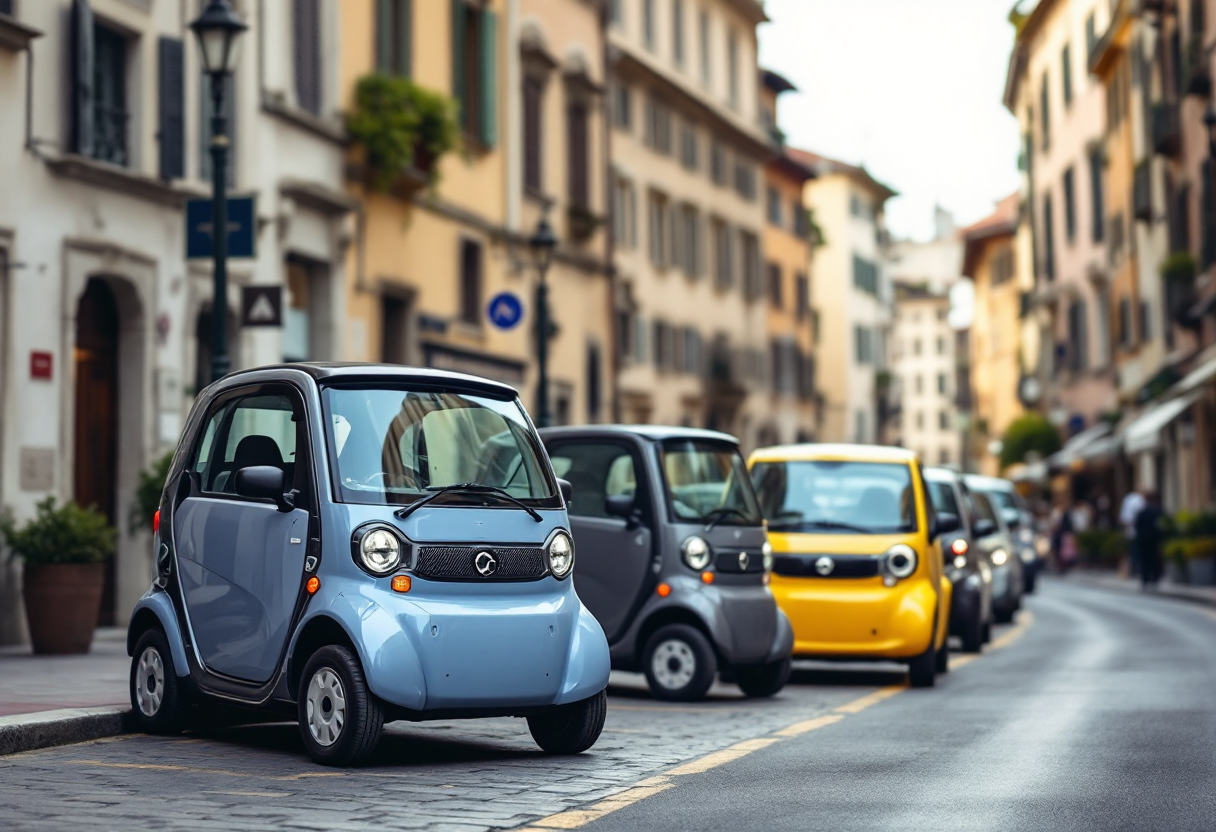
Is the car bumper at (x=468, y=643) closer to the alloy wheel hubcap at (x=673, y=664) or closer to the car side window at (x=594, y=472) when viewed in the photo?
the alloy wheel hubcap at (x=673, y=664)

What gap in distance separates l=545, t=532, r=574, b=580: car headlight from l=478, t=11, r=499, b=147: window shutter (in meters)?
21.6

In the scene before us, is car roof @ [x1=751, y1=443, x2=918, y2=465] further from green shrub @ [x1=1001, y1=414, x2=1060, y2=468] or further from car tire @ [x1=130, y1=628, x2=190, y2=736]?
green shrub @ [x1=1001, y1=414, x2=1060, y2=468]

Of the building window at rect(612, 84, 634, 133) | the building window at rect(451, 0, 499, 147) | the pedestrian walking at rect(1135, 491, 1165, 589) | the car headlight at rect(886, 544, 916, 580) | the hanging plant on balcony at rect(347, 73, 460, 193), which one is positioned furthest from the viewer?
the building window at rect(612, 84, 634, 133)

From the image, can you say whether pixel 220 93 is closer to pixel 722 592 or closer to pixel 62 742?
pixel 722 592

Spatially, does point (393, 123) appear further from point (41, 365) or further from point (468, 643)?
point (468, 643)

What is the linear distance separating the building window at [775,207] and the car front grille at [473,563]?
5156 cm

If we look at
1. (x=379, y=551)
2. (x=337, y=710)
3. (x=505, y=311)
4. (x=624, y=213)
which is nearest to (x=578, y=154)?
(x=624, y=213)

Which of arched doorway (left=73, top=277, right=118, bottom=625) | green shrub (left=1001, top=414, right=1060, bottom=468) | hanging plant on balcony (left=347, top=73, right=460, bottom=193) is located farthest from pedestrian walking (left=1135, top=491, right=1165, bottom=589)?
green shrub (left=1001, top=414, right=1060, bottom=468)

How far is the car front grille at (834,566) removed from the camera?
14984 millimetres

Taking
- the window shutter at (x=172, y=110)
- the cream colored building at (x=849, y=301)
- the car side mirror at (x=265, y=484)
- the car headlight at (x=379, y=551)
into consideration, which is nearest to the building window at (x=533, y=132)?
the window shutter at (x=172, y=110)

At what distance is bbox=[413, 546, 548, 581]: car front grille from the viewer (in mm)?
9297

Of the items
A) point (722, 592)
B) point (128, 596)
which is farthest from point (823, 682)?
point (128, 596)

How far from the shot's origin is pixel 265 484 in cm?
945

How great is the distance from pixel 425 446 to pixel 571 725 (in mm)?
1563
